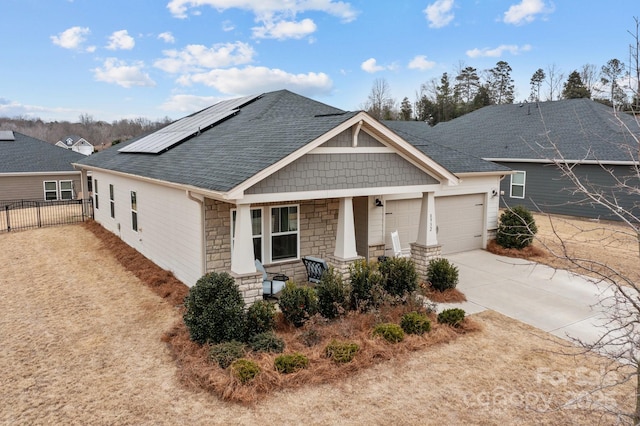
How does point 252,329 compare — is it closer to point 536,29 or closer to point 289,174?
point 289,174

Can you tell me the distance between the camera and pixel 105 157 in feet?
62.5

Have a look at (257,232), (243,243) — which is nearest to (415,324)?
(243,243)

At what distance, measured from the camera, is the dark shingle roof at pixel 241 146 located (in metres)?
8.73

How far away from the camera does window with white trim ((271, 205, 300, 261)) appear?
431 inches

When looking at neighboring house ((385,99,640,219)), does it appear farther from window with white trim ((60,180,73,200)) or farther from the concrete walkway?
window with white trim ((60,180,73,200))

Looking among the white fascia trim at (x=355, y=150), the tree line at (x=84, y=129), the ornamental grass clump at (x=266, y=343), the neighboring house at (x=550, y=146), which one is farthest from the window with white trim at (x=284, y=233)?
the tree line at (x=84, y=129)

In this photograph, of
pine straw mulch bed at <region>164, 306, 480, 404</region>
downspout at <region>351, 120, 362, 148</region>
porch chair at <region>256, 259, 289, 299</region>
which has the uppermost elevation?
downspout at <region>351, 120, 362, 148</region>

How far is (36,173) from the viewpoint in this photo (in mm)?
26984

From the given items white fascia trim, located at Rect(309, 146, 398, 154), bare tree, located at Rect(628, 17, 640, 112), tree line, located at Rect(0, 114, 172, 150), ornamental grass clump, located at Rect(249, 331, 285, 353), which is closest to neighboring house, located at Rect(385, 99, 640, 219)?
white fascia trim, located at Rect(309, 146, 398, 154)

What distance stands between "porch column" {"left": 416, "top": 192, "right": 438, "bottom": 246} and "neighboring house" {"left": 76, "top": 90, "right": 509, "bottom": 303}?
3 centimetres

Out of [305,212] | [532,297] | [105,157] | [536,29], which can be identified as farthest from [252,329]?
[536,29]

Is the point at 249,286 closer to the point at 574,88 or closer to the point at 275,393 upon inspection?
the point at 275,393

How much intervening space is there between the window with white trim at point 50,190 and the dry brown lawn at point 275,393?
68.7ft

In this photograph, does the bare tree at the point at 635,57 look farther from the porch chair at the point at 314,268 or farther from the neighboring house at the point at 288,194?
the porch chair at the point at 314,268
